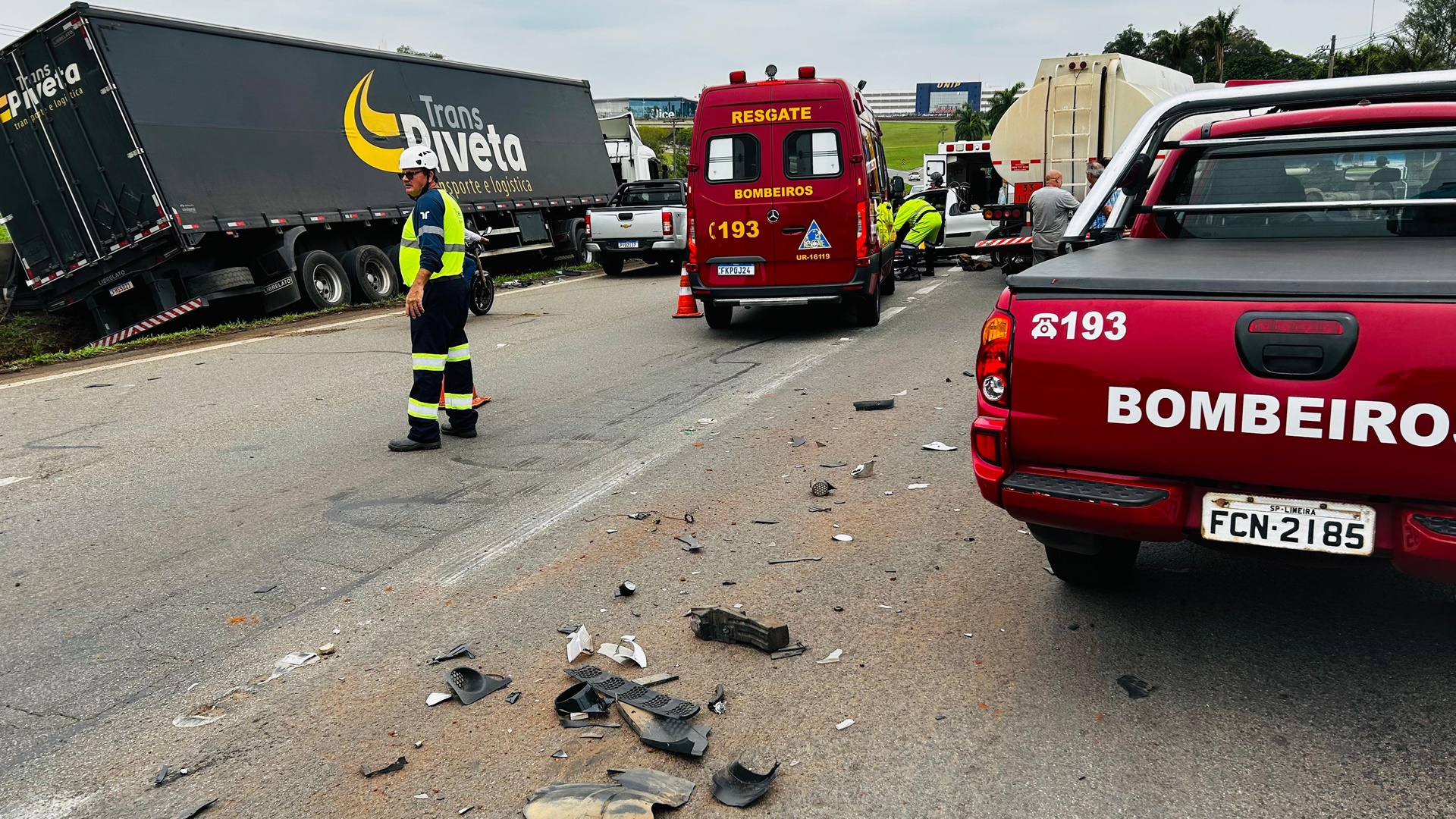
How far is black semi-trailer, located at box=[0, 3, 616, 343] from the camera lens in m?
13.3

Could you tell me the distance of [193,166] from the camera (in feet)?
45.3

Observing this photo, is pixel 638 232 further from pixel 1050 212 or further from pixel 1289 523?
pixel 1289 523

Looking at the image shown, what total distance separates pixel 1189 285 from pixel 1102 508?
0.70 m

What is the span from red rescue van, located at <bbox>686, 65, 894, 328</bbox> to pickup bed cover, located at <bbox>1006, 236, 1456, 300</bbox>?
6981 mm

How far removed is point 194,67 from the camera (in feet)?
46.5

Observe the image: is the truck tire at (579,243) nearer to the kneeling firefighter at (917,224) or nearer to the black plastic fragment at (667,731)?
the kneeling firefighter at (917,224)

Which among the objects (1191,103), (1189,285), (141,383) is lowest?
(141,383)

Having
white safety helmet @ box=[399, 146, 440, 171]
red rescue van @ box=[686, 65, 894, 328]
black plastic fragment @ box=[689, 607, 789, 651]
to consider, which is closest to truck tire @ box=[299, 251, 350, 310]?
red rescue van @ box=[686, 65, 894, 328]

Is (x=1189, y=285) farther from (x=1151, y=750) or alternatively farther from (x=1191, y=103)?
(x=1191, y=103)

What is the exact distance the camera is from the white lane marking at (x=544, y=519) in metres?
4.73

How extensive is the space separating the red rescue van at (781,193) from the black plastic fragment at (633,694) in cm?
807

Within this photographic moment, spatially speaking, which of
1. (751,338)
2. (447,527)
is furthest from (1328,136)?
(751,338)

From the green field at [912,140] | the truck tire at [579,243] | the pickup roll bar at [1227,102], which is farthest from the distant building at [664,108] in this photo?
the pickup roll bar at [1227,102]

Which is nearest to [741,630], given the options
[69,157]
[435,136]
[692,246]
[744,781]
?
[744,781]
